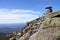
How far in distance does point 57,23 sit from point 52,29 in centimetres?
305

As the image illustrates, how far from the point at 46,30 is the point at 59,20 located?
16.5ft

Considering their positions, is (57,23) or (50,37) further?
(57,23)

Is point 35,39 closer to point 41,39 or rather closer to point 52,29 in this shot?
point 41,39

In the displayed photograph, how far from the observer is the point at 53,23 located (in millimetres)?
32375

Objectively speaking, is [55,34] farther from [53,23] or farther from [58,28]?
[53,23]

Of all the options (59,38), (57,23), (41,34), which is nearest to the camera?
(59,38)

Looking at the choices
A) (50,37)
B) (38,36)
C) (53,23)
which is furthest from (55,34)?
(53,23)

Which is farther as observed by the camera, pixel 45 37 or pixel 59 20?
pixel 59 20

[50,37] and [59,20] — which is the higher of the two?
[59,20]

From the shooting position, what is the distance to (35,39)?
A: 2889 centimetres

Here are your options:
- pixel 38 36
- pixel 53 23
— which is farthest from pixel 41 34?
pixel 53 23

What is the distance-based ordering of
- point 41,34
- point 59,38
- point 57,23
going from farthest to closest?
point 57,23
point 41,34
point 59,38

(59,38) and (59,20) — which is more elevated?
(59,20)

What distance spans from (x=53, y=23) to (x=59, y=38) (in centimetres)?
582
